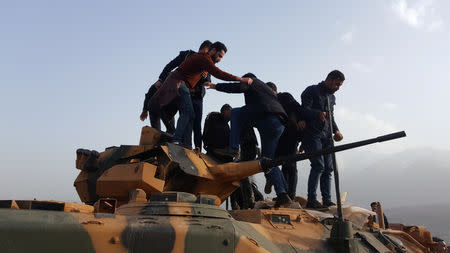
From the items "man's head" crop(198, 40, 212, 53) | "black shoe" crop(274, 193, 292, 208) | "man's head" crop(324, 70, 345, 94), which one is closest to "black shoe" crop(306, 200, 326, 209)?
"black shoe" crop(274, 193, 292, 208)

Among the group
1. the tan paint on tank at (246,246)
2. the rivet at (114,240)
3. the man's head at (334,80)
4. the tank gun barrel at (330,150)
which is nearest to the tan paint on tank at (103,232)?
the rivet at (114,240)

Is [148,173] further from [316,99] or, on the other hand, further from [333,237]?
[316,99]

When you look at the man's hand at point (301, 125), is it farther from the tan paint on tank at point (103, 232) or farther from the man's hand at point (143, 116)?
the tan paint on tank at point (103, 232)

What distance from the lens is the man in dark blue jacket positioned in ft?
30.1

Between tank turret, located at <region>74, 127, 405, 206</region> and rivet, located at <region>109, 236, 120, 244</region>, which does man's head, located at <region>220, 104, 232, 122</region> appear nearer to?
tank turret, located at <region>74, 127, 405, 206</region>

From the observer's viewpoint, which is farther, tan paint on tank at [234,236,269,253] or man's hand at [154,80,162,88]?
man's hand at [154,80,162,88]

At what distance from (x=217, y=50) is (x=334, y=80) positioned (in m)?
2.70

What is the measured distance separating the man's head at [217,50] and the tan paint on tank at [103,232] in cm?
562

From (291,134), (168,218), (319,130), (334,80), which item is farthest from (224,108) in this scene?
(168,218)

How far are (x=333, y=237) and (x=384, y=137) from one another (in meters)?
2.09

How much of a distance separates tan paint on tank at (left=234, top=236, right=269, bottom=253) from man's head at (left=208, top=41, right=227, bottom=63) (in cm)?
518

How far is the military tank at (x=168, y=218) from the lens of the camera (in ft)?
13.3

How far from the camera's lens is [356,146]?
766 cm

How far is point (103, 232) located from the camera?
425 centimetres
